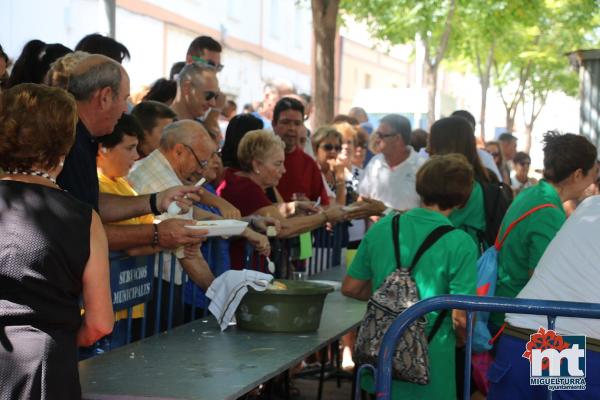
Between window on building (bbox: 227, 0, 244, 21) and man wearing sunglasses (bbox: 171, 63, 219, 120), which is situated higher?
window on building (bbox: 227, 0, 244, 21)

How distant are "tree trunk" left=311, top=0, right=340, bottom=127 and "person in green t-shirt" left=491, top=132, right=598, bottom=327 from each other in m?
8.73

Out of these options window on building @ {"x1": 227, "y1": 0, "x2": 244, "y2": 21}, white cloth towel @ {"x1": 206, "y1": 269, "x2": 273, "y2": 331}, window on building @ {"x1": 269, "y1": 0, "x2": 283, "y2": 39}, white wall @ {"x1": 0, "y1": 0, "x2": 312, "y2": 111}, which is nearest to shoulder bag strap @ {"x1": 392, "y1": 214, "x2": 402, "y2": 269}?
white cloth towel @ {"x1": 206, "y1": 269, "x2": 273, "y2": 331}

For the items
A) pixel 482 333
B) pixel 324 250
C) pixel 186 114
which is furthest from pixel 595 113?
pixel 482 333

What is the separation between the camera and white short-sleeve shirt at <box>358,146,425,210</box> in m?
9.13

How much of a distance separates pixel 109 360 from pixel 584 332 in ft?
6.59

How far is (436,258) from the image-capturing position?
470 cm

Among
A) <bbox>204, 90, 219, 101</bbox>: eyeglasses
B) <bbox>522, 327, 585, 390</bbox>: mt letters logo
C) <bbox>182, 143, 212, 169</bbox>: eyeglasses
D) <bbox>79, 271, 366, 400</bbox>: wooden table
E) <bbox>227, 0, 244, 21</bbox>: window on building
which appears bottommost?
<bbox>79, 271, 366, 400</bbox>: wooden table

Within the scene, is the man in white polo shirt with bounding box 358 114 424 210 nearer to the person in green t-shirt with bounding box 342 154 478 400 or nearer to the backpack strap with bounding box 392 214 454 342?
the person in green t-shirt with bounding box 342 154 478 400

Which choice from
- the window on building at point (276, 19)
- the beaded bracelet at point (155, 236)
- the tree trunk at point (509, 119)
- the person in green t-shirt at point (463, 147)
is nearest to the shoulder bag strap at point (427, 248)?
the beaded bracelet at point (155, 236)

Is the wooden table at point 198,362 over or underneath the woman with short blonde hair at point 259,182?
underneath

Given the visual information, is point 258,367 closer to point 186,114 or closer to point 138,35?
point 186,114

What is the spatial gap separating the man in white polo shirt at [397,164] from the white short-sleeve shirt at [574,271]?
488 cm

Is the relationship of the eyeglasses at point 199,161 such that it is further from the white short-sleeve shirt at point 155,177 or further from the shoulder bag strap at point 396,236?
the shoulder bag strap at point 396,236

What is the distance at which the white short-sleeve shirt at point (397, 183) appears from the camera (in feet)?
30.0
